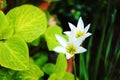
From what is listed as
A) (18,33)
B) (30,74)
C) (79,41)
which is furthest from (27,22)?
(79,41)

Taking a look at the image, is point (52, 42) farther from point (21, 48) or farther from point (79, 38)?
point (79, 38)

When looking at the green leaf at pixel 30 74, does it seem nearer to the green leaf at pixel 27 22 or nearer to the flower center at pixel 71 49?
the green leaf at pixel 27 22

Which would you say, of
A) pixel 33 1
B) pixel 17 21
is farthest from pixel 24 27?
pixel 33 1

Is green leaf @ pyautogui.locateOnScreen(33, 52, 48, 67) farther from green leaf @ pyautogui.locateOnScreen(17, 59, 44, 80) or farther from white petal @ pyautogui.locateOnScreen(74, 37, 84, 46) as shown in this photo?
white petal @ pyautogui.locateOnScreen(74, 37, 84, 46)

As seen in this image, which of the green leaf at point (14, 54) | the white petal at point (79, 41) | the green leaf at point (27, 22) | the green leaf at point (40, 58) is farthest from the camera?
the green leaf at point (40, 58)

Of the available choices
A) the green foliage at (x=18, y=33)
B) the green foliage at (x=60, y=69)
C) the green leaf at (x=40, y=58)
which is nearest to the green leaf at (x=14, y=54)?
the green foliage at (x=18, y=33)

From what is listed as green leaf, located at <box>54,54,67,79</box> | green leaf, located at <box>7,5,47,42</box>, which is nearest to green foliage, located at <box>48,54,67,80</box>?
green leaf, located at <box>54,54,67,79</box>
